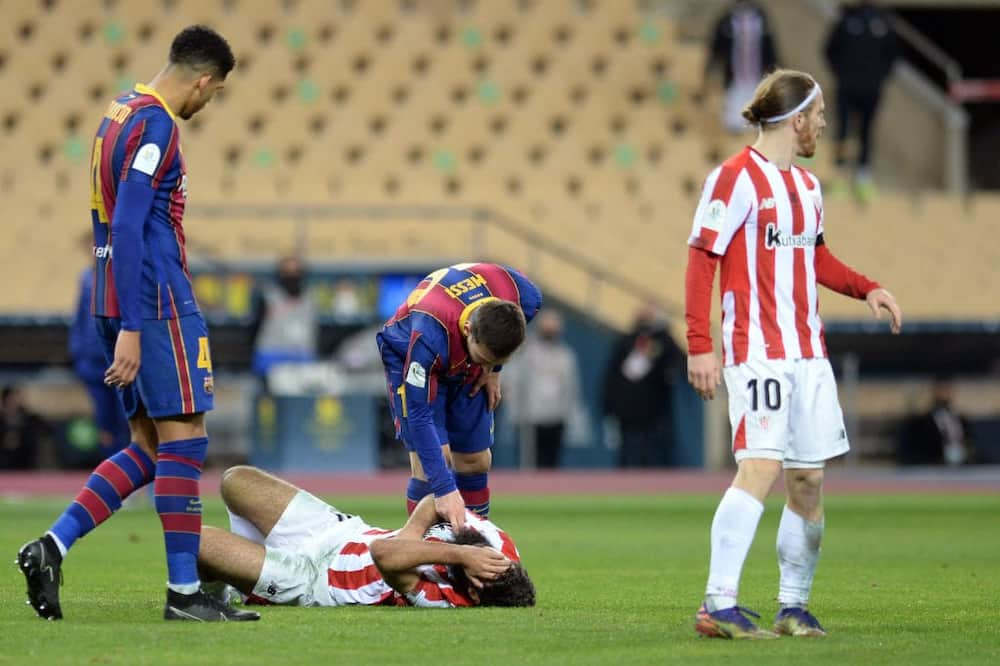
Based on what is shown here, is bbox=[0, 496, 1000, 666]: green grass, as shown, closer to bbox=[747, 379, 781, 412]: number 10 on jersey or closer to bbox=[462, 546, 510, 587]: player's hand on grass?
bbox=[462, 546, 510, 587]: player's hand on grass

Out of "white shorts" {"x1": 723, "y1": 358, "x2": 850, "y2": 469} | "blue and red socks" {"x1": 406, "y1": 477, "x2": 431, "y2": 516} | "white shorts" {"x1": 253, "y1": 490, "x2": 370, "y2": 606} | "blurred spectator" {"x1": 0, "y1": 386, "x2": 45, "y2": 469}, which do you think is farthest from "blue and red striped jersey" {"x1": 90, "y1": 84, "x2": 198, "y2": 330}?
"blurred spectator" {"x1": 0, "y1": 386, "x2": 45, "y2": 469}

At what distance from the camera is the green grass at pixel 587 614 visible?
19.0 feet

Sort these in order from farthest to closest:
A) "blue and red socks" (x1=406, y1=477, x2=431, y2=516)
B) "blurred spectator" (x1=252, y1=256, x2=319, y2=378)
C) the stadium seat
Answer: the stadium seat, "blurred spectator" (x1=252, y1=256, x2=319, y2=378), "blue and red socks" (x1=406, y1=477, x2=431, y2=516)

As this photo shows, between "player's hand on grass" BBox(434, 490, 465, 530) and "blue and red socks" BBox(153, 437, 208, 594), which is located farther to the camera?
"player's hand on grass" BBox(434, 490, 465, 530)

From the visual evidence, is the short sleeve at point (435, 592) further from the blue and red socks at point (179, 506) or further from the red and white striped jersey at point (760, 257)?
the red and white striped jersey at point (760, 257)

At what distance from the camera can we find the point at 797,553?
21.1ft

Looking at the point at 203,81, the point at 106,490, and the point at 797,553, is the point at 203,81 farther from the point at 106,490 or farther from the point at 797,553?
the point at 797,553

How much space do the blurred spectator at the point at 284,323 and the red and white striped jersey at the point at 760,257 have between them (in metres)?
10.9

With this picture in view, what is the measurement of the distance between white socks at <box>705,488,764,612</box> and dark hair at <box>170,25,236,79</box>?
237 centimetres

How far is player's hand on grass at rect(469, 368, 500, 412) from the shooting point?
25.8ft

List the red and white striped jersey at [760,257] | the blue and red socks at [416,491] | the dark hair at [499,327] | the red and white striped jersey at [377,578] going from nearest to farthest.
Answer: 1. the red and white striped jersey at [760,257]
2. the dark hair at [499,327]
3. the red and white striped jersey at [377,578]
4. the blue and red socks at [416,491]

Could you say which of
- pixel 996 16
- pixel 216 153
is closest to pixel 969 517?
pixel 216 153

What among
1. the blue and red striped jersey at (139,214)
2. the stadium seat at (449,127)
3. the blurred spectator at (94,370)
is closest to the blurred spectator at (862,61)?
the stadium seat at (449,127)

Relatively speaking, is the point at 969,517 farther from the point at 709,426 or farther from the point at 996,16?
the point at 996,16
